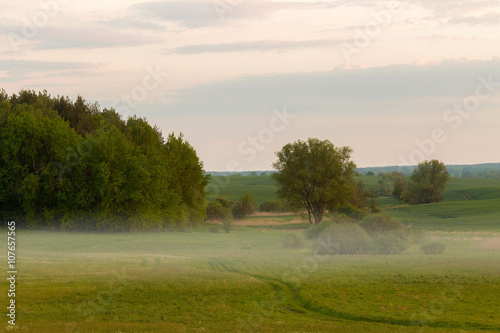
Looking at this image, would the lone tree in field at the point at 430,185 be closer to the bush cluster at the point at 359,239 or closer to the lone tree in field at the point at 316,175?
the lone tree in field at the point at 316,175

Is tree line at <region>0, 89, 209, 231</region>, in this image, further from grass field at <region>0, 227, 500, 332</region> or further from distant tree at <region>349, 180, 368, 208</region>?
distant tree at <region>349, 180, 368, 208</region>

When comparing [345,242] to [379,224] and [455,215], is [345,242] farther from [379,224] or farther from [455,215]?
[455,215]

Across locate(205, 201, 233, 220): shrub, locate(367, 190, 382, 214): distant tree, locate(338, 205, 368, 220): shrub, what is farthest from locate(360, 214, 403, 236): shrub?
locate(205, 201, 233, 220): shrub

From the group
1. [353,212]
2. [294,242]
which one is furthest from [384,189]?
[294,242]

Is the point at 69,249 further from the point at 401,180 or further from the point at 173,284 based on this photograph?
the point at 401,180

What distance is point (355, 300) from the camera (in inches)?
1164

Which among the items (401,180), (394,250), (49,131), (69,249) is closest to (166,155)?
(49,131)

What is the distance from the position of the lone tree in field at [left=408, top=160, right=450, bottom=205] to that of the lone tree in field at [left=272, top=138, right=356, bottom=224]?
65.7 m

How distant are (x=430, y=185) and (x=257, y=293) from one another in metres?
124

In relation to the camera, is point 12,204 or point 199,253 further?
point 12,204

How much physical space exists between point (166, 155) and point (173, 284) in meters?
56.8

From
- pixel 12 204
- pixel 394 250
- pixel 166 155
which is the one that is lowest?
pixel 394 250

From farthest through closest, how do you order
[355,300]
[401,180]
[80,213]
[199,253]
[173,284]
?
[401,180], [80,213], [199,253], [173,284], [355,300]

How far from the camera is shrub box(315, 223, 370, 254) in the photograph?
53781mm
